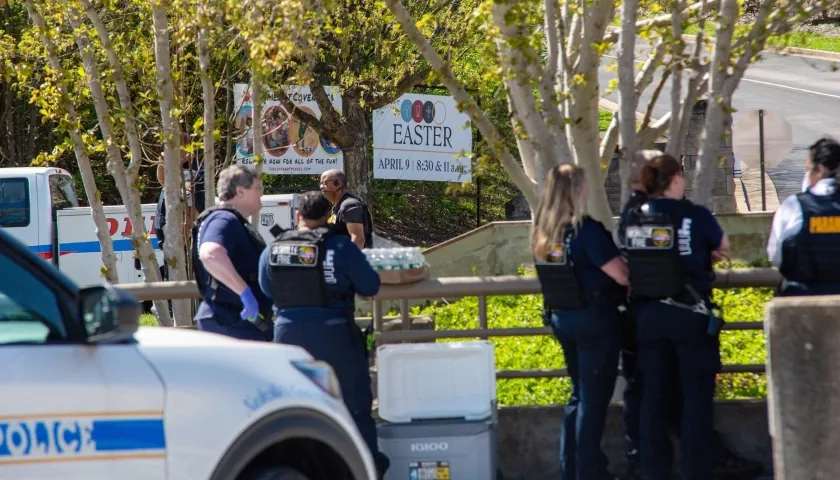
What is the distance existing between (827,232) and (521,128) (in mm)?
2333

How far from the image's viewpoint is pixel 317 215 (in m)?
6.00

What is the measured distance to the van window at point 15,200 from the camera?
16.6 metres

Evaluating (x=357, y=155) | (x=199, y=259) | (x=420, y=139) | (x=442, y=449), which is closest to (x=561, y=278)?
(x=442, y=449)

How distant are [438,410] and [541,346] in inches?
167

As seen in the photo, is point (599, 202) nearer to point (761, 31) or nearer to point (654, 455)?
point (761, 31)

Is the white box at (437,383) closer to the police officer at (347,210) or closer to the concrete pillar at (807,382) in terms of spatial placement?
the concrete pillar at (807,382)

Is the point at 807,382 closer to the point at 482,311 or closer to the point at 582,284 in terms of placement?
the point at 582,284

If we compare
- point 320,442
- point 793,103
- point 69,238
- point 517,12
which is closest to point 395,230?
point 69,238

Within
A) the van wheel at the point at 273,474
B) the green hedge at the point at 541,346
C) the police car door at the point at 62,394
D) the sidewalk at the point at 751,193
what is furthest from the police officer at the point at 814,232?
the sidewalk at the point at 751,193

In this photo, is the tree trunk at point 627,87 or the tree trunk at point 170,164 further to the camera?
the tree trunk at point 170,164

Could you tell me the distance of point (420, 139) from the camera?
62.1 ft

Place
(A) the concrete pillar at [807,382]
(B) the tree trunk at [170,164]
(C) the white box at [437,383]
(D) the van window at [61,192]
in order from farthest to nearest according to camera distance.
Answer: (D) the van window at [61,192], (B) the tree trunk at [170,164], (C) the white box at [437,383], (A) the concrete pillar at [807,382]

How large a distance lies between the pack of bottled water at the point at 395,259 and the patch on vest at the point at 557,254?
3.16 ft

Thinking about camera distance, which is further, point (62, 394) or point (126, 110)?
point (126, 110)
